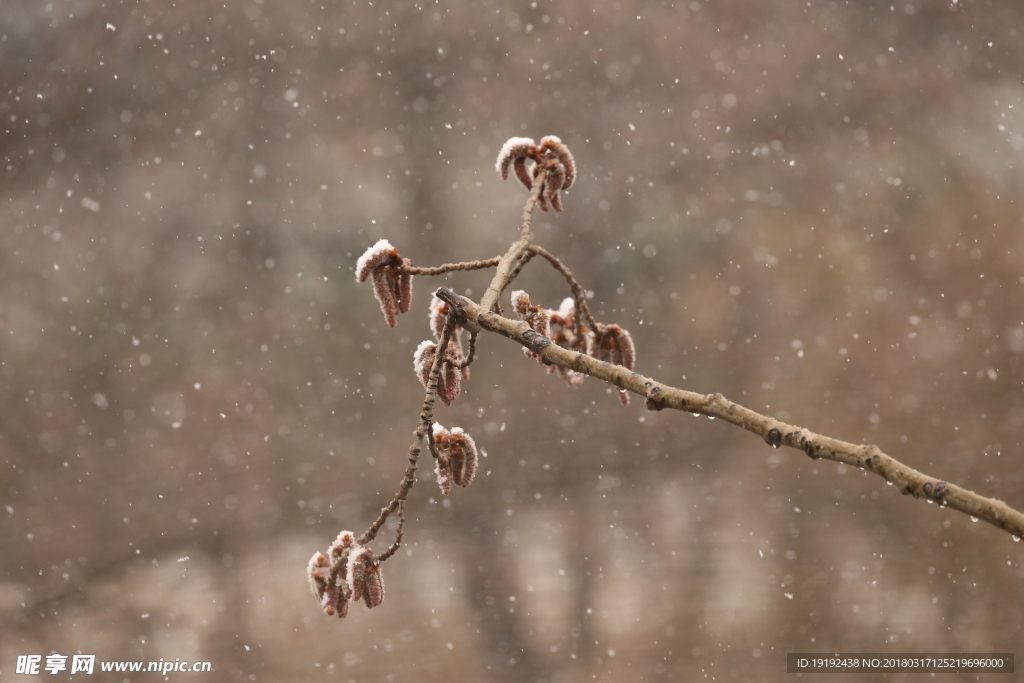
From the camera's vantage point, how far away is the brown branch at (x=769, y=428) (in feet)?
0.72

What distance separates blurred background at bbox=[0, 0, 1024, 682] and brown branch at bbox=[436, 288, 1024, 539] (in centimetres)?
A: 104

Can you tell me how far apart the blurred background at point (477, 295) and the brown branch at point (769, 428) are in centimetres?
104

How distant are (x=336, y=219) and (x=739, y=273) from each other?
0.70 metres

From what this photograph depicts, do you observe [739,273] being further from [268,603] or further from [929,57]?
[268,603]

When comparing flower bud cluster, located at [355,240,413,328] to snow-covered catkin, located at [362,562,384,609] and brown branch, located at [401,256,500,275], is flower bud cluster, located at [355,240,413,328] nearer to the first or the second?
brown branch, located at [401,256,500,275]

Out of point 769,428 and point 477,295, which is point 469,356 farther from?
point 477,295

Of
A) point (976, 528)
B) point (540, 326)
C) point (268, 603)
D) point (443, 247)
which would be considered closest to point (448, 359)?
point (540, 326)

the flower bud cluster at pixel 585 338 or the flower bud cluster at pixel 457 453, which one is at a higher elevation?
the flower bud cluster at pixel 585 338

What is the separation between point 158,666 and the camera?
130cm

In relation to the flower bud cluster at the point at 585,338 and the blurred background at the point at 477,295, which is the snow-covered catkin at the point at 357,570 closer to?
the flower bud cluster at the point at 585,338

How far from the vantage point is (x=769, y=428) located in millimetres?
255

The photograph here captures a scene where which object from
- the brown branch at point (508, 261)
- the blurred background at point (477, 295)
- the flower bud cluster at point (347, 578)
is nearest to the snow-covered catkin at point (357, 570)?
the flower bud cluster at point (347, 578)

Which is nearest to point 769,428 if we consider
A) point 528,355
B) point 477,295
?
point 528,355

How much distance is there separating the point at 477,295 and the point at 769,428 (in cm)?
113
